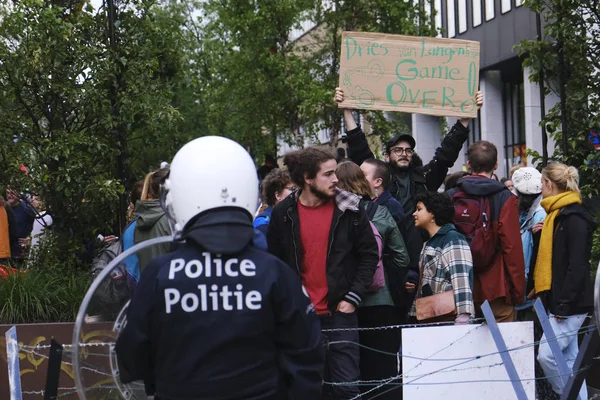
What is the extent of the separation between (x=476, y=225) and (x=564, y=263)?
30.4 inches

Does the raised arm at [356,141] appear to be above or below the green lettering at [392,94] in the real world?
below

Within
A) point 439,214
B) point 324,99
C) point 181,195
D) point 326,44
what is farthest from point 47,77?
point 326,44

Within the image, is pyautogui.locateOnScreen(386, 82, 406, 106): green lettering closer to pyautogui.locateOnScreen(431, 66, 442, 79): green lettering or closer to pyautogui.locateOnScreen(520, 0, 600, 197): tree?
pyautogui.locateOnScreen(431, 66, 442, 79): green lettering

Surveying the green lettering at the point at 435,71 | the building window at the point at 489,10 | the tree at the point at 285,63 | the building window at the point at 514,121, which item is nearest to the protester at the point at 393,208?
the green lettering at the point at 435,71

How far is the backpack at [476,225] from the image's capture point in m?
7.28

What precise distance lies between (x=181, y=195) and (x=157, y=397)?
2.45 ft

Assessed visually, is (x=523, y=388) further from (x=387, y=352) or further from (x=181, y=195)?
(x=181, y=195)

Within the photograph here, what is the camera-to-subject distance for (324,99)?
2220cm

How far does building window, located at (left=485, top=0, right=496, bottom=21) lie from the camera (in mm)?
34522

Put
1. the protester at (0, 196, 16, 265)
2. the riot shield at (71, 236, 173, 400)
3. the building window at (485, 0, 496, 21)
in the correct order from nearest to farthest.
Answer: the riot shield at (71, 236, 173, 400) < the protester at (0, 196, 16, 265) < the building window at (485, 0, 496, 21)

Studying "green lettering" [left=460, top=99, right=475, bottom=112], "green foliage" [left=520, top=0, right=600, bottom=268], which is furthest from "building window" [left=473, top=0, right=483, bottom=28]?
"green lettering" [left=460, top=99, right=475, bottom=112]

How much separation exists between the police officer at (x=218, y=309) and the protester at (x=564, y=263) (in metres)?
4.05

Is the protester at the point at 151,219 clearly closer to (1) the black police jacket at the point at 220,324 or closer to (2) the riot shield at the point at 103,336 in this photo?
(2) the riot shield at the point at 103,336

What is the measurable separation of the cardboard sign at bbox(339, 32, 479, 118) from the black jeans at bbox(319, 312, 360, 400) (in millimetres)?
2597
